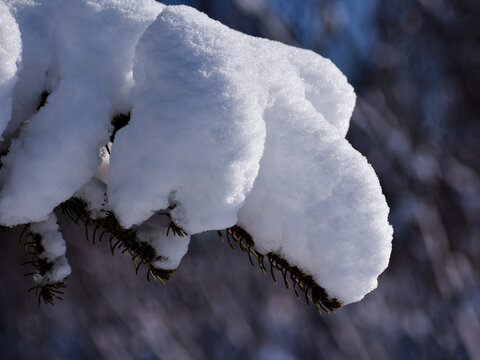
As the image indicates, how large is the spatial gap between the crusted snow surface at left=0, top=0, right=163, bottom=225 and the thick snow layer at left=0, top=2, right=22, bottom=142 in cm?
6

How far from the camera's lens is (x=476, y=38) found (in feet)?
21.1

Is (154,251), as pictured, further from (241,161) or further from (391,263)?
(391,263)

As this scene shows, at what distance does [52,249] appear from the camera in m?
1.13

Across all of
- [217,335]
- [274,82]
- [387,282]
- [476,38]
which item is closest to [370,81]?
[476,38]

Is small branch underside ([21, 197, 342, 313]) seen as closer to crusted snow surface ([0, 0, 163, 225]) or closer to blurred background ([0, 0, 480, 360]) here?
crusted snow surface ([0, 0, 163, 225])

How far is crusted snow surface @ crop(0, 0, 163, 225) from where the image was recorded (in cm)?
97

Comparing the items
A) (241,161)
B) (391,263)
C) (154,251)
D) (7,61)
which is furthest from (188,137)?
(391,263)

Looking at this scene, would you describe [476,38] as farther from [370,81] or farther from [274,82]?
[274,82]

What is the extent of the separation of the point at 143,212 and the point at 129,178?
81 millimetres

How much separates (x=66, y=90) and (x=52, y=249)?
43 cm

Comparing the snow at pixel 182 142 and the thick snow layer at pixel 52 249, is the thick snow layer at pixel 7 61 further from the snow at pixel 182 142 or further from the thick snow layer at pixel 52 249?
the thick snow layer at pixel 52 249

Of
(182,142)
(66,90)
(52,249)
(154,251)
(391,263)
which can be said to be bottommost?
(391,263)

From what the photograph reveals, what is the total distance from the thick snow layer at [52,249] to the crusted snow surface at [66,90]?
9 cm

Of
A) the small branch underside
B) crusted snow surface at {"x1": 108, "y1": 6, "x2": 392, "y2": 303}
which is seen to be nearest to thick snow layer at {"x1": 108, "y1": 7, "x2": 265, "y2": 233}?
crusted snow surface at {"x1": 108, "y1": 6, "x2": 392, "y2": 303}
